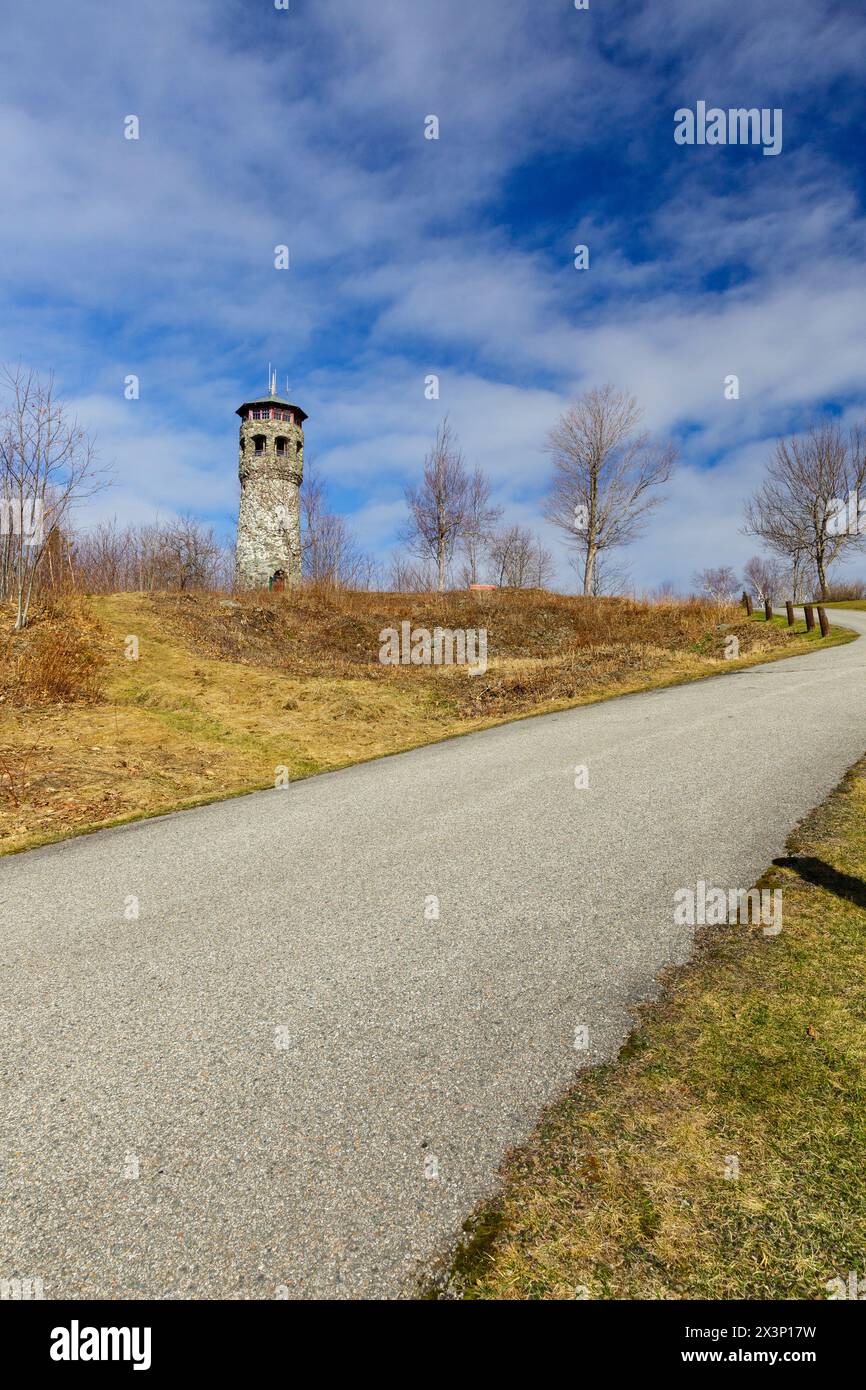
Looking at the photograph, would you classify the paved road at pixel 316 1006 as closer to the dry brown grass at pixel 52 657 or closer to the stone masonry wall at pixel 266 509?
the dry brown grass at pixel 52 657

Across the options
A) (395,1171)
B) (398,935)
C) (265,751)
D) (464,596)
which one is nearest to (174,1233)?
(395,1171)

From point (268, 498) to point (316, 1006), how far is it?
3642 cm

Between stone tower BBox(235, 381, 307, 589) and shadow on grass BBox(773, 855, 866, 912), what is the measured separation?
111 feet

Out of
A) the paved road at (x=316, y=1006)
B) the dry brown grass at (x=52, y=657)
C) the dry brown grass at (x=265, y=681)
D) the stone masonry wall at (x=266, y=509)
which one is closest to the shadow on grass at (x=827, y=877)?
the paved road at (x=316, y=1006)

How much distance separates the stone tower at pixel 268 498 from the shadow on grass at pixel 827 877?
3371cm

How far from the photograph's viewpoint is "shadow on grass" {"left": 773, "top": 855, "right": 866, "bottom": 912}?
4473 millimetres

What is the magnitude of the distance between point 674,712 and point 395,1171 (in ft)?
34.5

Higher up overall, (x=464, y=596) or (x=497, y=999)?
(x=464, y=596)

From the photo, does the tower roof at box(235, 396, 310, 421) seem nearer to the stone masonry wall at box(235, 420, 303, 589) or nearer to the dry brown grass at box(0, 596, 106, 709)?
the stone masonry wall at box(235, 420, 303, 589)

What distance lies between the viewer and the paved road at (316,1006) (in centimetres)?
222

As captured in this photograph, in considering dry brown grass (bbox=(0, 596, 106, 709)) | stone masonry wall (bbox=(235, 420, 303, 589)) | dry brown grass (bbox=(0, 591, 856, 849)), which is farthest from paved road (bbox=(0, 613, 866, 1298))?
stone masonry wall (bbox=(235, 420, 303, 589))

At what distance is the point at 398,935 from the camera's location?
14.1 feet

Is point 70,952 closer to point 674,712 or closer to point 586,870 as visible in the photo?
point 586,870

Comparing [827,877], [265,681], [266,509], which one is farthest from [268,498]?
[827,877]
